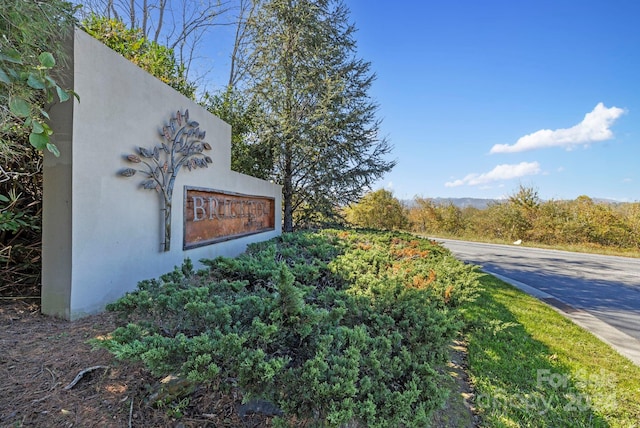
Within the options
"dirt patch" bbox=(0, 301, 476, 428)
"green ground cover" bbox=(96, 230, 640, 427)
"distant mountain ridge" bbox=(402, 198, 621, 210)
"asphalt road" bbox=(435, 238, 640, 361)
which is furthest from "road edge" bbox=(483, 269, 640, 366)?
"distant mountain ridge" bbox=(402, 198, 621, 210)

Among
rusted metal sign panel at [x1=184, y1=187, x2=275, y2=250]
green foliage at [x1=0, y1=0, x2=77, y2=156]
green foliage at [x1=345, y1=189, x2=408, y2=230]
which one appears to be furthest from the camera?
green foliage at [x1=345, y1=189, x2=408, y2=230]

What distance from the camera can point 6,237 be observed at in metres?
2.78

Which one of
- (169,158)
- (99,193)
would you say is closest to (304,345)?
(99,193)

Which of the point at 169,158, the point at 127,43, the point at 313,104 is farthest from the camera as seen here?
the point at 313,104

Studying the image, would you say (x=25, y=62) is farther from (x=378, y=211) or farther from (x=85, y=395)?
(x=378, y=211)

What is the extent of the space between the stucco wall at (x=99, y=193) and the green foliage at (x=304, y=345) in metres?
0.70

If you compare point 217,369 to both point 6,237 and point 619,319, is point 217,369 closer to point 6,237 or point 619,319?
point 6,237

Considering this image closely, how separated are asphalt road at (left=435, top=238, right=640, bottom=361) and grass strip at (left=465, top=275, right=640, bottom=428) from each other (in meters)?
0.71

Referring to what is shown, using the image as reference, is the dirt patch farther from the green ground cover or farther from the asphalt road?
the asphalt road

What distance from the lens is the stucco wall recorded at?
236 cm

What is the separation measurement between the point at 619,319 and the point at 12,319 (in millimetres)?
8391

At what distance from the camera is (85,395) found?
158 cm

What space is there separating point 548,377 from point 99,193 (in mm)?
4746

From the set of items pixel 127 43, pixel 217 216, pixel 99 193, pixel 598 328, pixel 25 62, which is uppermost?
pixel 127 43
